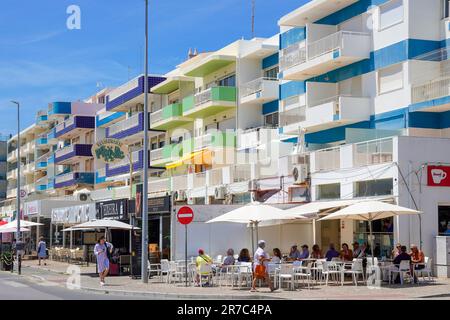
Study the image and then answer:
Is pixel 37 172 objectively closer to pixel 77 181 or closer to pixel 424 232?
pixel 77 181

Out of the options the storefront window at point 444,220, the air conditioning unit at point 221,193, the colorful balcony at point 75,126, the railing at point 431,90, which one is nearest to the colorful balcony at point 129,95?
the colorful balcony at point 75,126

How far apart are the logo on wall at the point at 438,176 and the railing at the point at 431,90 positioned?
433 centimetres

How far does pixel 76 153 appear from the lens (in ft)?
251

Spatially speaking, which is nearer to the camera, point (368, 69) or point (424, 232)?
point (424, 232)

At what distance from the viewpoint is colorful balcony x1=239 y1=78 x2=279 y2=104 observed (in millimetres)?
45438

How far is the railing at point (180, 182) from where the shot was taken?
47406 millimetres

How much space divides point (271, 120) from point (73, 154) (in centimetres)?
3528

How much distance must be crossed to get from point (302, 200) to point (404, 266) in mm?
9511

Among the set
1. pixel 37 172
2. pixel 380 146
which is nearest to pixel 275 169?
pixel 380 146

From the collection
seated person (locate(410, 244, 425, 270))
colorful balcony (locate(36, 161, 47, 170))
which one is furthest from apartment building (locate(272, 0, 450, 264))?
colorful balcony (locate(36, 161, 47, 170))

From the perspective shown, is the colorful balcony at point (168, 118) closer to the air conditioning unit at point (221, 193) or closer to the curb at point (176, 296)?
the air conditioning unit at point (221, 193)

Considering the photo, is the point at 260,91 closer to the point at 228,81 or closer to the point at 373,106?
the point at 228,81

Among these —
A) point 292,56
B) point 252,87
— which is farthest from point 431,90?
point 252,87

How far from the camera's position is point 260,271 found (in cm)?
2344
